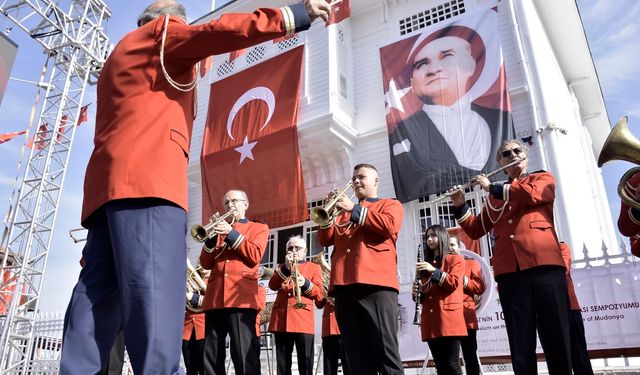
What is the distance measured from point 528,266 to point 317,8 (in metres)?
2.67

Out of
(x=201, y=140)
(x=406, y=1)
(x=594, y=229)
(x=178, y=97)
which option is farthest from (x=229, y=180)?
(x=178, y=97)

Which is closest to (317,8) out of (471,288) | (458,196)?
(458,196)

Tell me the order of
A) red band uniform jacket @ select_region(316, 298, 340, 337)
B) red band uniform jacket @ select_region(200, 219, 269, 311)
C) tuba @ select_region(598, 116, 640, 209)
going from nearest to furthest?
tuba @ select_region(598, 116, 640, 209), red band uniform jacket @ select_region(200, 219, 269, 311), red band uniform jacket @ select_region(316, 298, 340, 337)

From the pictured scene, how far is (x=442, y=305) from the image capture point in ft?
16.6

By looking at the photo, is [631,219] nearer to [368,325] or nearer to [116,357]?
[368,325]

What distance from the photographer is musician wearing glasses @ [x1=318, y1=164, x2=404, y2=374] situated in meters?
3.54

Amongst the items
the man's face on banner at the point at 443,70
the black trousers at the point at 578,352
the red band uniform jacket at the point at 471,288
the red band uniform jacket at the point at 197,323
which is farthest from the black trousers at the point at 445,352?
the man's face on banner at the point at 443,70

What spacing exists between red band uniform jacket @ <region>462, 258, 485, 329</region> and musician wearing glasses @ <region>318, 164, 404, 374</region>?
7.04 feet

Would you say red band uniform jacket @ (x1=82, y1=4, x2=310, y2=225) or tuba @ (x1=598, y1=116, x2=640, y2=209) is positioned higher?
tuba @ (x1=598, y1=116, x2=640, y2=209)

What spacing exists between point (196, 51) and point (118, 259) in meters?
0.91

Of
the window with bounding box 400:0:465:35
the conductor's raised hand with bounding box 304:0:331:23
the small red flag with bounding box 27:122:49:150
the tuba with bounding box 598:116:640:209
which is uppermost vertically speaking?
the window with bounding box 400:0:465:35

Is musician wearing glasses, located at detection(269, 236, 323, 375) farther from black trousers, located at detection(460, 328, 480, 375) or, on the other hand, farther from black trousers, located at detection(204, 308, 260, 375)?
black trousers, located at detection(460, 328, 480, 375)

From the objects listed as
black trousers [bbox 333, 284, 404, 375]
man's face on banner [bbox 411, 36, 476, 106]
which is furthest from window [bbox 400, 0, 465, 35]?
black trousers [bbox 333, 284, 404, 375]

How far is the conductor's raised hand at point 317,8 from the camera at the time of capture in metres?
2.17
